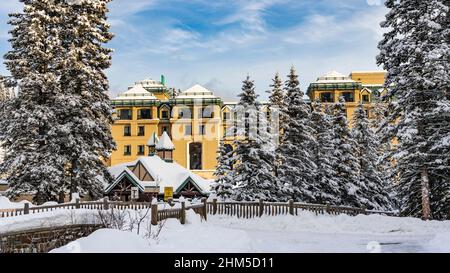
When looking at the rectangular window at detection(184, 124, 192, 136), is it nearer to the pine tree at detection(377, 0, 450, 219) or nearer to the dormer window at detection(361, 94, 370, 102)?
the dormer window at detection(361, 94, 370, 102)

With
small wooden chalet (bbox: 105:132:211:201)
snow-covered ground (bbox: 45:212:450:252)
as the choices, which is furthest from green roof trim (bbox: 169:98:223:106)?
snow-covered ground (bbox: 45:212:450:252)

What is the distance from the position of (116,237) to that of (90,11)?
964 inches

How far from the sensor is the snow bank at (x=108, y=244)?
829 cm

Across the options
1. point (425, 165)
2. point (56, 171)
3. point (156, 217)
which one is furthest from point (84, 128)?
point (425, 165)

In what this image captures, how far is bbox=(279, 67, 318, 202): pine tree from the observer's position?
31609mm

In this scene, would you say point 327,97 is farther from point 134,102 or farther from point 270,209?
point 270,209

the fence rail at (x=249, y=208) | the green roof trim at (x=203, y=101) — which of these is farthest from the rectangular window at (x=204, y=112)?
the fence rail at (x=249, y=208)

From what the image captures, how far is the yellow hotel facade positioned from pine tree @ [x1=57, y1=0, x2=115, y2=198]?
134ft

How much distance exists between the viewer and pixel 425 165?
19734mm

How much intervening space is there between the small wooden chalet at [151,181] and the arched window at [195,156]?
2702 cm

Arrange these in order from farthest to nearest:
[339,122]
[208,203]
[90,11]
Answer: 1. [339,122]
2. [90,11]
3. [208,203]

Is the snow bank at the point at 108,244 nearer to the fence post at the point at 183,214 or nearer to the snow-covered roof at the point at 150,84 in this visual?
the fence post at the point at 183,214
